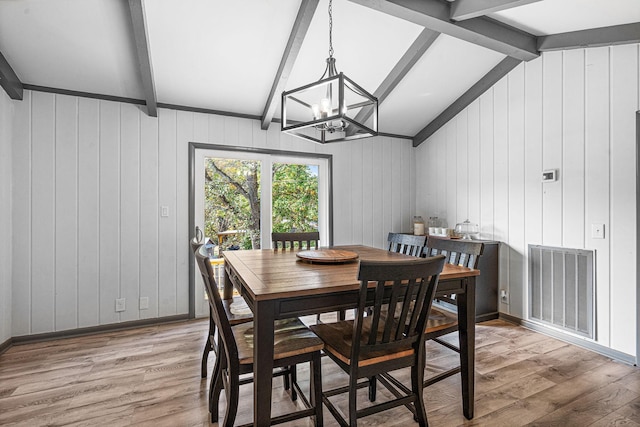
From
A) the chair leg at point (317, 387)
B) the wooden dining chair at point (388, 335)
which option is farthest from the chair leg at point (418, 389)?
the chair leg at point (317, 387)

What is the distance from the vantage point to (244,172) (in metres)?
3.90

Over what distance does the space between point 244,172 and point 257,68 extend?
123cm

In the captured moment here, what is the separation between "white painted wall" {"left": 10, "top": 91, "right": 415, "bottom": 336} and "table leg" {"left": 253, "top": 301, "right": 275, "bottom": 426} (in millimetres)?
2427

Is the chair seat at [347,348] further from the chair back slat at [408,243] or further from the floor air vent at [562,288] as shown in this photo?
the floor air vent at [562,288]

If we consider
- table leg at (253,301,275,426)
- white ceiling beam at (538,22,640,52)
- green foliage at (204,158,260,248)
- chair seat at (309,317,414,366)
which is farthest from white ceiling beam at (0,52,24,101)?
white ceiling beam at (538,22,640,52)

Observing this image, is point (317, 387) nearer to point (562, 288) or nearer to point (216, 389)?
point (216, 389)

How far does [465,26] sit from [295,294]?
2515 mm

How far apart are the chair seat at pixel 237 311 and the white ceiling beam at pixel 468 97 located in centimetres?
344

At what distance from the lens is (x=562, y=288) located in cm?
303

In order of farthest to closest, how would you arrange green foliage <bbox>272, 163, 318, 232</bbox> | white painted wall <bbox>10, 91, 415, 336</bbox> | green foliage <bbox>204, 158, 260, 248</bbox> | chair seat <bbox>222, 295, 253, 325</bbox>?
green foliage <bbox>272, 163, 318, 232</bbox> → green foliage <bbox>204, 158, 260, 248</bbox> → white painted wall <bbox>10, 91, 415, 336</bbox> → chair seat <bbox>222, 295, 253, 325</bbox>

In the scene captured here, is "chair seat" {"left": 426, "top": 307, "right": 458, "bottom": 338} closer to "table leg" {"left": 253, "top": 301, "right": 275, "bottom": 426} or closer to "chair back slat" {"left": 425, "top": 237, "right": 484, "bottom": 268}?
"chair back slat" {"left": 425, "top": 237, "right": 484, "bottom": 268}

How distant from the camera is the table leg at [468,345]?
1889 millimetres

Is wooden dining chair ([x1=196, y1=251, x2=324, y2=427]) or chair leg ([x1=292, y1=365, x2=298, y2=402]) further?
chair leg ([x1=292, y1=365, x2=298, y2=402])

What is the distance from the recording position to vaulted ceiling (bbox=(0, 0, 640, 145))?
2.38 meters
